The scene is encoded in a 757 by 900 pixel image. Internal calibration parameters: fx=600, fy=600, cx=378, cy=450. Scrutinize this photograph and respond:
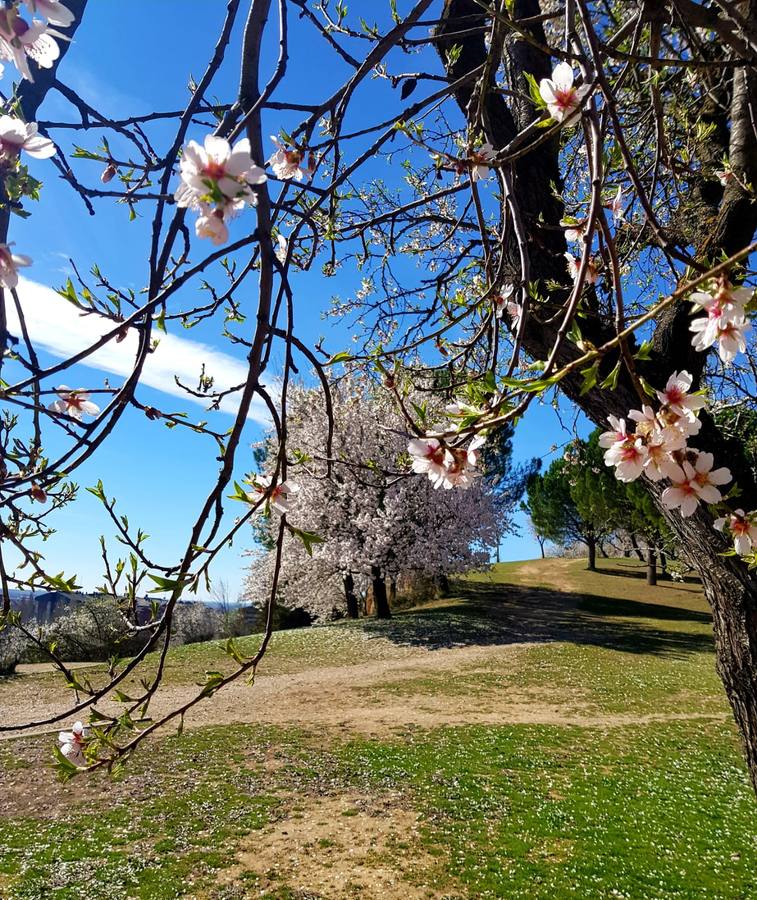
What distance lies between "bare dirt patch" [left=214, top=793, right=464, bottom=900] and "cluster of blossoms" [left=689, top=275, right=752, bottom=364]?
5.35 m

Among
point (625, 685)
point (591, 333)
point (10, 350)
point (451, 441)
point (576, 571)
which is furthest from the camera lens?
point (576, 571)

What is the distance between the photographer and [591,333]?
2.82m

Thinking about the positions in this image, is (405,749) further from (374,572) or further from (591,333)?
(374,572)

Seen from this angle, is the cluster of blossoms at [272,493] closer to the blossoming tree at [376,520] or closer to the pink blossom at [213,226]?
the pink blossom at [213,226]

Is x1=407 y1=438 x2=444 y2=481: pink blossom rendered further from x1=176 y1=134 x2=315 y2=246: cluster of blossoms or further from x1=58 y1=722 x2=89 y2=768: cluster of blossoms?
x1=58 y1=722 x2=89 y2=768: cluster of blossoms

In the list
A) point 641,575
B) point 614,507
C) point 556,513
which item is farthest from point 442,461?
point 641,575

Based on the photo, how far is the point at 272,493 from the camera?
3.20 feet

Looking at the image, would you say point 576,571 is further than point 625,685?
Yes

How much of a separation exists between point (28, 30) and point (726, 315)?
1.00 meters

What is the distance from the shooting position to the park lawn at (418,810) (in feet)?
16.3

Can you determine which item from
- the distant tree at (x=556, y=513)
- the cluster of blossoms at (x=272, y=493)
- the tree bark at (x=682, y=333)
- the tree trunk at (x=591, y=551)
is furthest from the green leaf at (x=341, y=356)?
the tree trunk at (x=591, y=551)

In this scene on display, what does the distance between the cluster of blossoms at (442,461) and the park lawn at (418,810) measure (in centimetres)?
515

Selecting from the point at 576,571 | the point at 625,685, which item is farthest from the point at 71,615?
the point at 576,571

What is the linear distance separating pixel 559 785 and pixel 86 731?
711 cm
